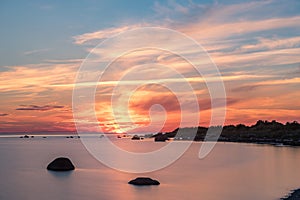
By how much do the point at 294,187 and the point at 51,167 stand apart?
3267 centimetres

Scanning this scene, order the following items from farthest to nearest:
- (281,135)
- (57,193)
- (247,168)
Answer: (281,135) < (247,168) < (57,193)

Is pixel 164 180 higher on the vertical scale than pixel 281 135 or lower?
lower

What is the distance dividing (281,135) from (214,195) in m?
142

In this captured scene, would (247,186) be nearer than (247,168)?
Yes

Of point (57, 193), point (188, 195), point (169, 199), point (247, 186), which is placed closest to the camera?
point (169, 199)

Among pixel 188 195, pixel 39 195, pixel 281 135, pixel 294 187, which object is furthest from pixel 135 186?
pixel 281 135

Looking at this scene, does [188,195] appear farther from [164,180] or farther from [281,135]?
[281,135]

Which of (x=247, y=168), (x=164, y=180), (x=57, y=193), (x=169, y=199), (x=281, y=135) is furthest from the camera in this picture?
(x=281, y=135)

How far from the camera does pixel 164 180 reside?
44375 mm

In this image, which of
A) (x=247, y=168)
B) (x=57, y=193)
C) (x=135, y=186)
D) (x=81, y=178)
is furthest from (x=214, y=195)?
(x=247, y=168)

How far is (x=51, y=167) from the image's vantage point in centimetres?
5531

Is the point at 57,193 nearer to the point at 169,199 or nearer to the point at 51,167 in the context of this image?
the point at 169,199

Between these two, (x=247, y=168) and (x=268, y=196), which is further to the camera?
(x=247, y=168)

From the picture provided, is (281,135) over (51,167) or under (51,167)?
over
